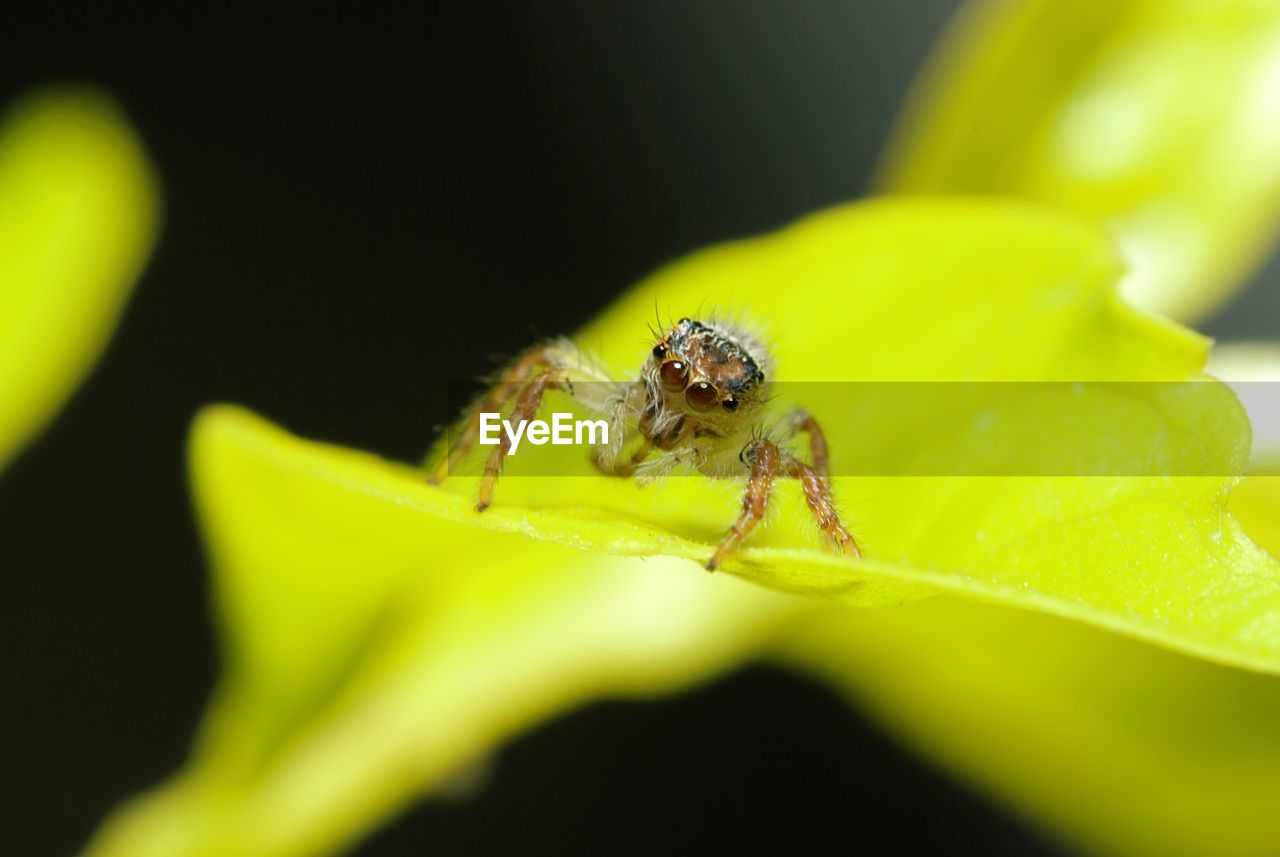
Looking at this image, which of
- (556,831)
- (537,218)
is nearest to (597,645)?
(556,831)

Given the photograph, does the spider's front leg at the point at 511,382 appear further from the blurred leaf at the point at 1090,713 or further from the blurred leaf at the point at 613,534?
the blurred leaf at the point at 1090,713

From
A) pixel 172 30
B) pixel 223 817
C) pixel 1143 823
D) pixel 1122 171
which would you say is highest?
pixel 172 30

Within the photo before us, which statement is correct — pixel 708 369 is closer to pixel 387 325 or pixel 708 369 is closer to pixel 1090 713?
pixel 1090 713

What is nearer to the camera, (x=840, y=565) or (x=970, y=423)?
(x=840, y=565)

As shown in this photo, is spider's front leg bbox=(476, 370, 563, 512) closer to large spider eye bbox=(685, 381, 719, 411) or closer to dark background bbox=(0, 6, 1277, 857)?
large spider eye bbox=(685, 381, 719, 411)

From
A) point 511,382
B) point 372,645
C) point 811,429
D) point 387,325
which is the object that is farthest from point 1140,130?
point 387,325

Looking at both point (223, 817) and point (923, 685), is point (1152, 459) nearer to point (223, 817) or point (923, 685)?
point (923, 685)
